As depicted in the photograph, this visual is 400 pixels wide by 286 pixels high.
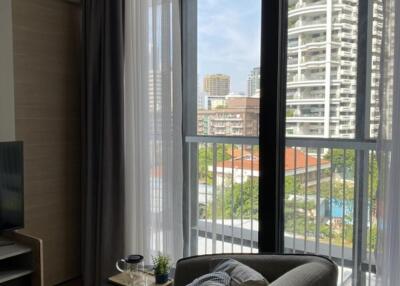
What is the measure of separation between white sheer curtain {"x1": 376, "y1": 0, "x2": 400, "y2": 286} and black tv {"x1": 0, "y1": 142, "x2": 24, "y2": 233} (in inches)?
85.1

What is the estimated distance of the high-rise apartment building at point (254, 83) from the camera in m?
2.54

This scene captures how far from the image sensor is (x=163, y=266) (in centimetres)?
230

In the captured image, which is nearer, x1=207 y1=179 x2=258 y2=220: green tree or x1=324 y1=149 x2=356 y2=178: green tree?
x1=324 y1=149 x2=356 y2=178: green tree

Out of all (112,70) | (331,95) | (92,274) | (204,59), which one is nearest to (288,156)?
(331,95)

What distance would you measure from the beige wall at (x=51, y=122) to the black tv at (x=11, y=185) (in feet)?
1.09

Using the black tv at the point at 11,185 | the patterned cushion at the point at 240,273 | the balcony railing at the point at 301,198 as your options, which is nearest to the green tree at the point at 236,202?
the balcony railing at the point at 301,198

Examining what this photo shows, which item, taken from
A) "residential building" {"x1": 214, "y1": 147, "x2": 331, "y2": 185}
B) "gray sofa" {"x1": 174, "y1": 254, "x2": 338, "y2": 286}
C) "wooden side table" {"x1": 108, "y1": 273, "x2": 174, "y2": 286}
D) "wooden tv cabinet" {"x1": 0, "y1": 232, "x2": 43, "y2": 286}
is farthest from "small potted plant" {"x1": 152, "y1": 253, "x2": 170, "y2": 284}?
"residential building" {"x1": 214, "y1": 147, "x2": 331, "y2": 185}

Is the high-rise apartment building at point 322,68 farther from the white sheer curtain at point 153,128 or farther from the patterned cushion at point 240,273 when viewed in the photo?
the patterned cushion at point 240,273

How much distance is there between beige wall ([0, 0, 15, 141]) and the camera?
8.56ft

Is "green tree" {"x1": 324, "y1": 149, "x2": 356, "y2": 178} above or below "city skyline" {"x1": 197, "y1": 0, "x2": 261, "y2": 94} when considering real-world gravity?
below

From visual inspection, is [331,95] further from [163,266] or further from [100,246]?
[100,246]

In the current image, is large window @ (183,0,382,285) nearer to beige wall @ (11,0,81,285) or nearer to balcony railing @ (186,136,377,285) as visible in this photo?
balcony railing @ (186,136,377,285)

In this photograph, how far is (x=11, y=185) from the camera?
7.92 feet

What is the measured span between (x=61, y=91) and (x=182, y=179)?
1.23 m
